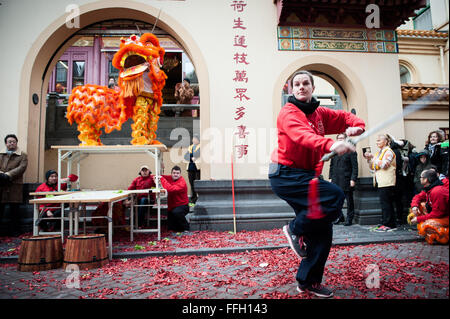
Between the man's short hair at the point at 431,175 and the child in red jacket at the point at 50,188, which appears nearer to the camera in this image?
the man's short hair at the point at 431,175

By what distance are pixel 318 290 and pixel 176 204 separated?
3872 mm

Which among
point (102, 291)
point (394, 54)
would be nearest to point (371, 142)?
point (394, 54)

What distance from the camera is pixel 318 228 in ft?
7.39

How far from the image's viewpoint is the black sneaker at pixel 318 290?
2.28 meters

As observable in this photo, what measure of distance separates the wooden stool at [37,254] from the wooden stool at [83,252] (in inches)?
7.6

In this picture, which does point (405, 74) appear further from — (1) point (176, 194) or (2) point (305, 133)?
(2) point (305, 133)

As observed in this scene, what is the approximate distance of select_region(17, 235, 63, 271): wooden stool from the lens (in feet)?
11.4

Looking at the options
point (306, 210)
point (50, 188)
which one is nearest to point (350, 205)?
point (306, 210)

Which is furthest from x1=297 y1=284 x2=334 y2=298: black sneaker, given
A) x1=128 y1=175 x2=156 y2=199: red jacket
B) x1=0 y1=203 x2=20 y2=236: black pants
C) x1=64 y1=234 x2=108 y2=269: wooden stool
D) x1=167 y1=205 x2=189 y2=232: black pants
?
x1=0 y1=203 x2=20 y2=236: black pants

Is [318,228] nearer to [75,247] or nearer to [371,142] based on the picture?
[75,247]

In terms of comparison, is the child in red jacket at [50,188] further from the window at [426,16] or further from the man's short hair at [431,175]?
the window at [426,16]

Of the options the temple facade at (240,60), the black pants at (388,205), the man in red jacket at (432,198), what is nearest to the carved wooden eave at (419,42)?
the temple facade at (240,60)

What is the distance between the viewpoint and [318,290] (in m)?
2.32
